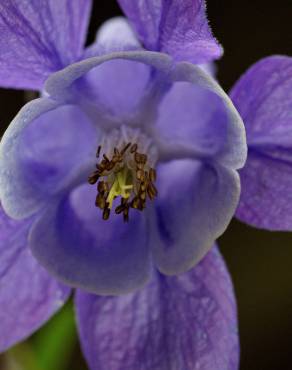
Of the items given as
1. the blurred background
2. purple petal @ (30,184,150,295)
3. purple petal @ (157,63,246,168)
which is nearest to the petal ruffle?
purple petal @ (157,63,246,168)

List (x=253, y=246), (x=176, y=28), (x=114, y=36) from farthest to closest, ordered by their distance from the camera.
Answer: (x=253, y=246) < (x=114, y=36) < (x=176, y=28)

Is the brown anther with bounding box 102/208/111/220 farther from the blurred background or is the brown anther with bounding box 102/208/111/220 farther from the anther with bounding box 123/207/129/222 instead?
the blurred background

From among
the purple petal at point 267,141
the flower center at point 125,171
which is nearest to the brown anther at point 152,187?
the flower center at point 125,171

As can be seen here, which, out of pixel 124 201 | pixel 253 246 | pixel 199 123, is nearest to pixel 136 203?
pixel 124 201

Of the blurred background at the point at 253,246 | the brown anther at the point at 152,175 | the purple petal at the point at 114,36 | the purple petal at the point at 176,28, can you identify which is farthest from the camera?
the blurred background at the point at 253,246

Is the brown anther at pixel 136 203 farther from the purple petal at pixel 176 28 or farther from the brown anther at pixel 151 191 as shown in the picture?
the purple petal at pixel 176 28

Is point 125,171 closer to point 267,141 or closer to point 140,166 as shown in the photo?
point 140,166

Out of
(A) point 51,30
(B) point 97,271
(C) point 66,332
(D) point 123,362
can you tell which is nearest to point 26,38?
(A) point 51,30
